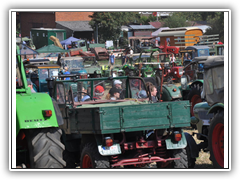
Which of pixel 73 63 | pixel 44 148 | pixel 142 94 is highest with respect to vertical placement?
pixel 73 63

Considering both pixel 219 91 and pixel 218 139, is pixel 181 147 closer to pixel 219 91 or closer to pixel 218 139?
pixel 218 139

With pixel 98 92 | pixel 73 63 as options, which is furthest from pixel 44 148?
pixel 73 63

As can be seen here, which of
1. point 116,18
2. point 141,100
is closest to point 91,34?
point 116,18

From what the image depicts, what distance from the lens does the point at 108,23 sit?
49.8 metres

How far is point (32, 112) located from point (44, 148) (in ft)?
1.62

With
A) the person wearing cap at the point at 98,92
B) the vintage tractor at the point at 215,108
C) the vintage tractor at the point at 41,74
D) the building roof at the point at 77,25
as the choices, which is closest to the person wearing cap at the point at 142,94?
the person wearing cap at the point at 98,92

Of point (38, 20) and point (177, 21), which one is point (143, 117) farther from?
point (38, 20)

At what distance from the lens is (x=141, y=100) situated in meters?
7.69

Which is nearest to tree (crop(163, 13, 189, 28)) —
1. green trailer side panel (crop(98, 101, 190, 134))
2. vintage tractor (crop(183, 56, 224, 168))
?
vintage tractor (crop(183, 56, 224, 168))

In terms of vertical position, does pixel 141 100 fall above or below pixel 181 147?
above

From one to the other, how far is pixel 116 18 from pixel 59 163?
1814 inches

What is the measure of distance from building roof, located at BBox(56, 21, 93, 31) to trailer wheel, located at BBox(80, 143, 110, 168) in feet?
179

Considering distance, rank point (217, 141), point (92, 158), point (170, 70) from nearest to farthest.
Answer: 1. point (92, 158)
2. point (217, 141)
3. point (170, 70)

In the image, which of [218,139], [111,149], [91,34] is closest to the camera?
[111,149]
